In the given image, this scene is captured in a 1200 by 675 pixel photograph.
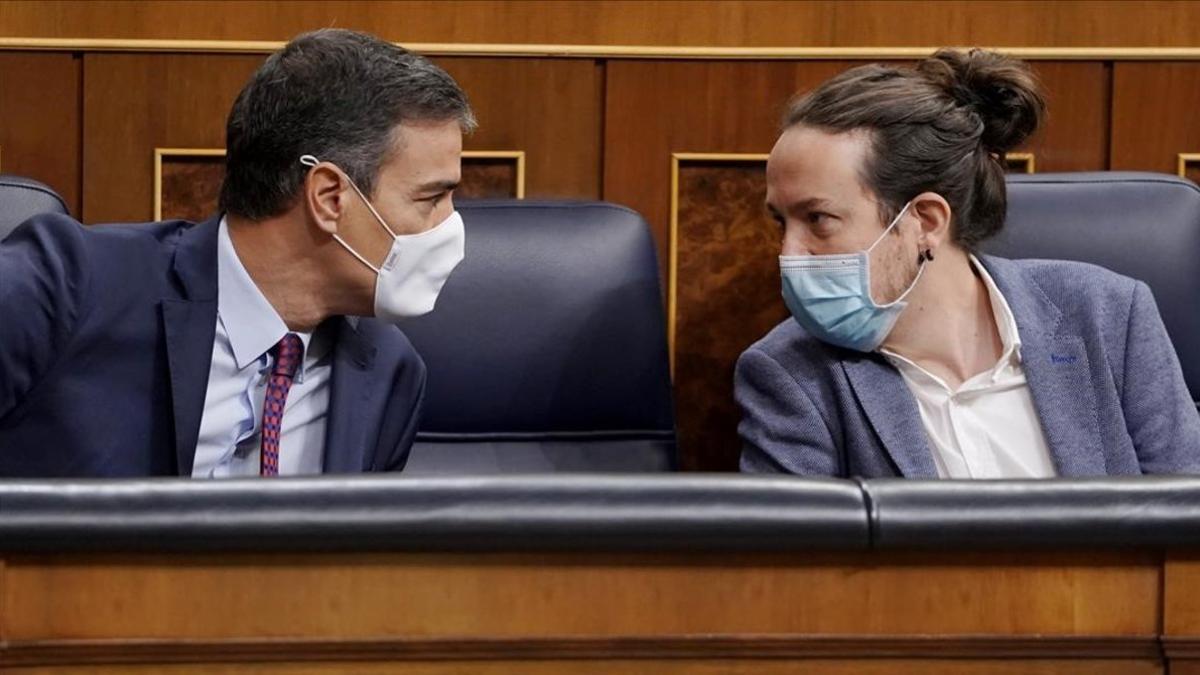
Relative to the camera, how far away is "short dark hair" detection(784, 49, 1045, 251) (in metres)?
1.76

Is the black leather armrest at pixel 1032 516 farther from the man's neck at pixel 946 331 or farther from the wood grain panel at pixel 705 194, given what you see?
the wood grain panel at pixel 705 194

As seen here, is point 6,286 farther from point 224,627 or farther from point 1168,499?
point 1168,499

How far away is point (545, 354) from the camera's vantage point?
1.86 metres

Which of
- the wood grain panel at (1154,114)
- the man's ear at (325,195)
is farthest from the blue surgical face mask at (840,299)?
the wood grain panel at (1154,114)

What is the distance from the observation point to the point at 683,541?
94 cm

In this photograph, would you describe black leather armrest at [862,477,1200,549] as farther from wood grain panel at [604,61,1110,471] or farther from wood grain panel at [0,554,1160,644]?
wood grain panel at [604,61,1110,471]

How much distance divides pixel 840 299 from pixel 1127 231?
44cm

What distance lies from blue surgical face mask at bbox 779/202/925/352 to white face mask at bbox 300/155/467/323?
0.37 meters

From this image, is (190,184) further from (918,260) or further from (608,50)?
(918,260)

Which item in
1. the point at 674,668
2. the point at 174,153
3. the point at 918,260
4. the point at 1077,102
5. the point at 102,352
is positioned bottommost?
the point at 674,668

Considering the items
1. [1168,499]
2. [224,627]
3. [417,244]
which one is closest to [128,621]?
[224,627]

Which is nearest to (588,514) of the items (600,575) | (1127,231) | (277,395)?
(600,575)

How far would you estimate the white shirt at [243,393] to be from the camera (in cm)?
161

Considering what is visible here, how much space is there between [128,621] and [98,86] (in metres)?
1.39
